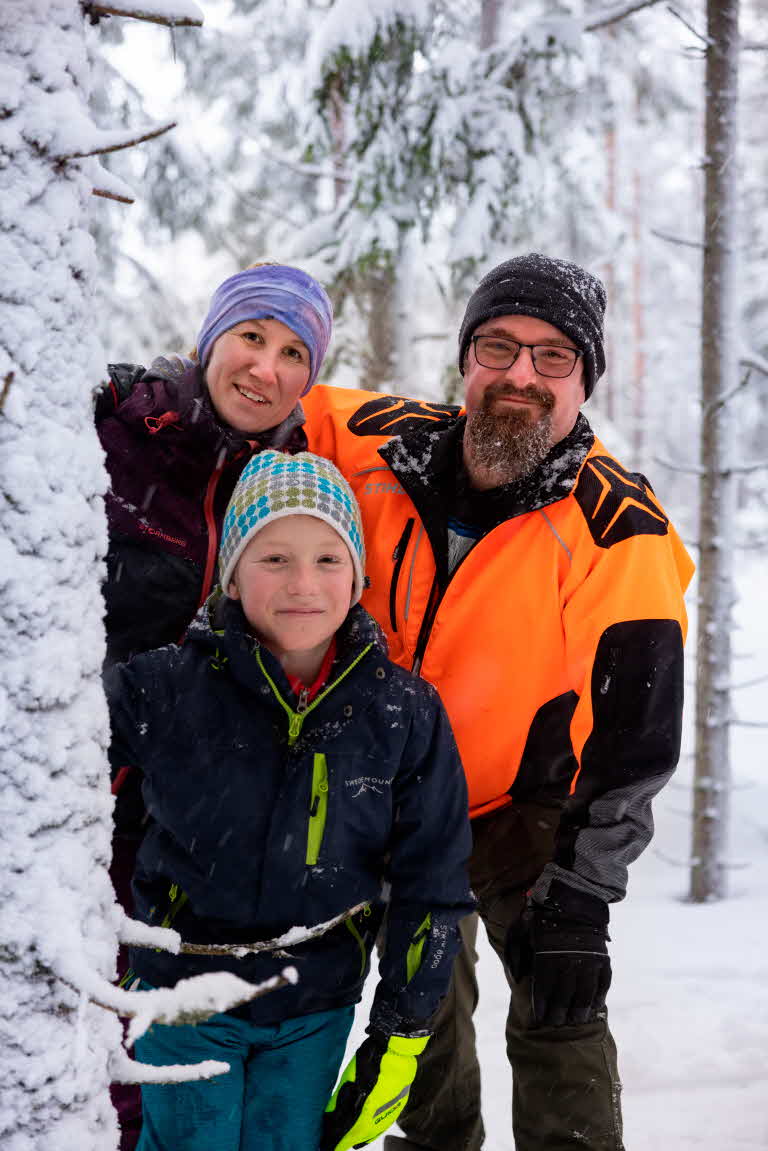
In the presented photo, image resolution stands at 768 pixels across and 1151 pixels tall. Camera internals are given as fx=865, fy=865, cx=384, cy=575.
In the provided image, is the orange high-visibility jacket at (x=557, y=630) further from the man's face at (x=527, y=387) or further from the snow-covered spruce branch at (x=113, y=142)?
the snow-covered spruce branch at (x=113, y=142)

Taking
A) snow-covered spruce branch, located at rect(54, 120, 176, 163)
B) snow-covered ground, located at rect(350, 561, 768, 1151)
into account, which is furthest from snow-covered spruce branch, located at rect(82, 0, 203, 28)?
snow-covered ground, located at rect(350, 561, 768, 1151)

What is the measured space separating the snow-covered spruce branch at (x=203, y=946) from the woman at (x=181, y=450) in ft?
2.56

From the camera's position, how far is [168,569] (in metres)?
2.62

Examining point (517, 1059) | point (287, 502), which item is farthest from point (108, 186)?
point (517, 1059)

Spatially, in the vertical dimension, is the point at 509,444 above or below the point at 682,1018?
above

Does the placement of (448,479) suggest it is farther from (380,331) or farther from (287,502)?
(380,331)

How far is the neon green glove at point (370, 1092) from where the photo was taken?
6.97 feet

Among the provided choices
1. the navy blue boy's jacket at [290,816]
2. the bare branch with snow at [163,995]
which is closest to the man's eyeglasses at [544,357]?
the navy blue boy's jacket at [290,816]

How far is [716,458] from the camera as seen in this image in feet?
19.6

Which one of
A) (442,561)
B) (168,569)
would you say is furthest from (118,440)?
(442,561)

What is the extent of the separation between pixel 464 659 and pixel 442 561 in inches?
12.5

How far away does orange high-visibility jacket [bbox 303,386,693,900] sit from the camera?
253cm

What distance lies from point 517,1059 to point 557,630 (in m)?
1.40

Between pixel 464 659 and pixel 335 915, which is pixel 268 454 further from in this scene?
pixel 335 915
